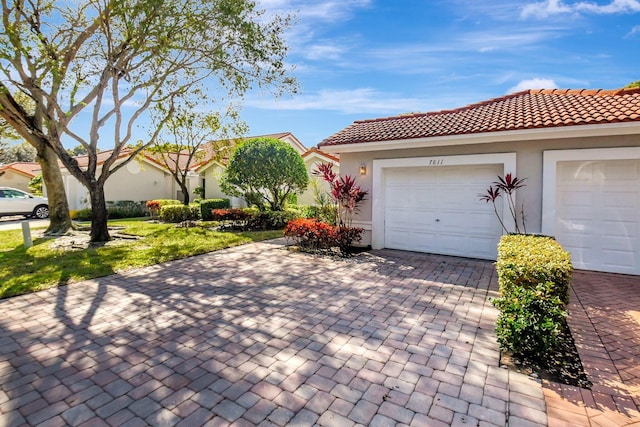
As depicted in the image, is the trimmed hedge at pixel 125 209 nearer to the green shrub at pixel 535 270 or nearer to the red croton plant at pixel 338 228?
the red croton plant at pixel 338 228

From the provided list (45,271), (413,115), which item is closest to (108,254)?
(45,271)

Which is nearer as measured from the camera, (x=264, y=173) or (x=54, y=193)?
(x=54, y=193)

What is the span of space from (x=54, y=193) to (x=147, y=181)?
12177mm

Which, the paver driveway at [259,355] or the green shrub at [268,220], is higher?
the green shrub at [268,220]

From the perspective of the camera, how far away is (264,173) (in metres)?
15.6

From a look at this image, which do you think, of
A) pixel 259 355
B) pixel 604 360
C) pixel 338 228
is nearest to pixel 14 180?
pixel 338 228

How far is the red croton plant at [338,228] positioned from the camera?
10086 millimetres

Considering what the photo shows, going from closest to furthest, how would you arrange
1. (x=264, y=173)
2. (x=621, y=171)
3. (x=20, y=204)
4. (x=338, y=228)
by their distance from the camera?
(x=621, y=171) < (x=338, y=228) < (x=264, y=173) < (x=20, y=204)

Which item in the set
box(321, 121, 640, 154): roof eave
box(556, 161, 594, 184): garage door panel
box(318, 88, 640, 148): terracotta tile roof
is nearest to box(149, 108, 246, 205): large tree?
box(318, 88, 640, 148): terracotta tile roof

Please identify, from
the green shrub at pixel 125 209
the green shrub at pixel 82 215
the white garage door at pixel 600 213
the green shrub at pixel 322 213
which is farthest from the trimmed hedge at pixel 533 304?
the green shrub at pixel 125 209

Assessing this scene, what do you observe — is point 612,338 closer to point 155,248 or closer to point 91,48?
point 155,248

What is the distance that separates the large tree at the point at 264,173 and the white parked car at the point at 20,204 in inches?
548

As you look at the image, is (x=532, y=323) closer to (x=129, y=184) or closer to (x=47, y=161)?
(x=47, y=161)

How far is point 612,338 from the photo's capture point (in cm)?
457
